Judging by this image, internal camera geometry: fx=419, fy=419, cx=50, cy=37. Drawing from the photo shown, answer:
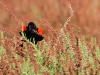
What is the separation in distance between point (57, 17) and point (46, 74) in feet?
A: 8.78

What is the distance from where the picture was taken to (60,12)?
5.77 meters

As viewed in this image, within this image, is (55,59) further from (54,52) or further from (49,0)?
(49,0)

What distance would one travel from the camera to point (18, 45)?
3758mm

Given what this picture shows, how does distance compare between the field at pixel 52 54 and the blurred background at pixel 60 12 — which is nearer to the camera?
the field at pixel 52 54

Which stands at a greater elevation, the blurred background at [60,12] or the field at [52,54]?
the blurred background at [60,12]

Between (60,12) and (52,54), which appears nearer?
(52,54)

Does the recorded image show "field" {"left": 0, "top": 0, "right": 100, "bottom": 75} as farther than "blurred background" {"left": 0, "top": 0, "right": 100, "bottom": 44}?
No

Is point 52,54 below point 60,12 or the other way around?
below

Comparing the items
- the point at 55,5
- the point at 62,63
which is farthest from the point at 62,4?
the point at 62,63

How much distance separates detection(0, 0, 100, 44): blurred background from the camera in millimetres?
5507

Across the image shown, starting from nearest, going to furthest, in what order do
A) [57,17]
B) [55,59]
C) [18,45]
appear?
[55,59] < [18,45] < [57,17]

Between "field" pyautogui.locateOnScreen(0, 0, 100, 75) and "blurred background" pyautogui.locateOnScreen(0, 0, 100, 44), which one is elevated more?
"blurred background" pyautogui.locateOnScreen(0, 0, 100, 44)

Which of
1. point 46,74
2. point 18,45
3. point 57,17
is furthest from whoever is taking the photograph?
point 57,17

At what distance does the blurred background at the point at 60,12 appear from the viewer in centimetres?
551
